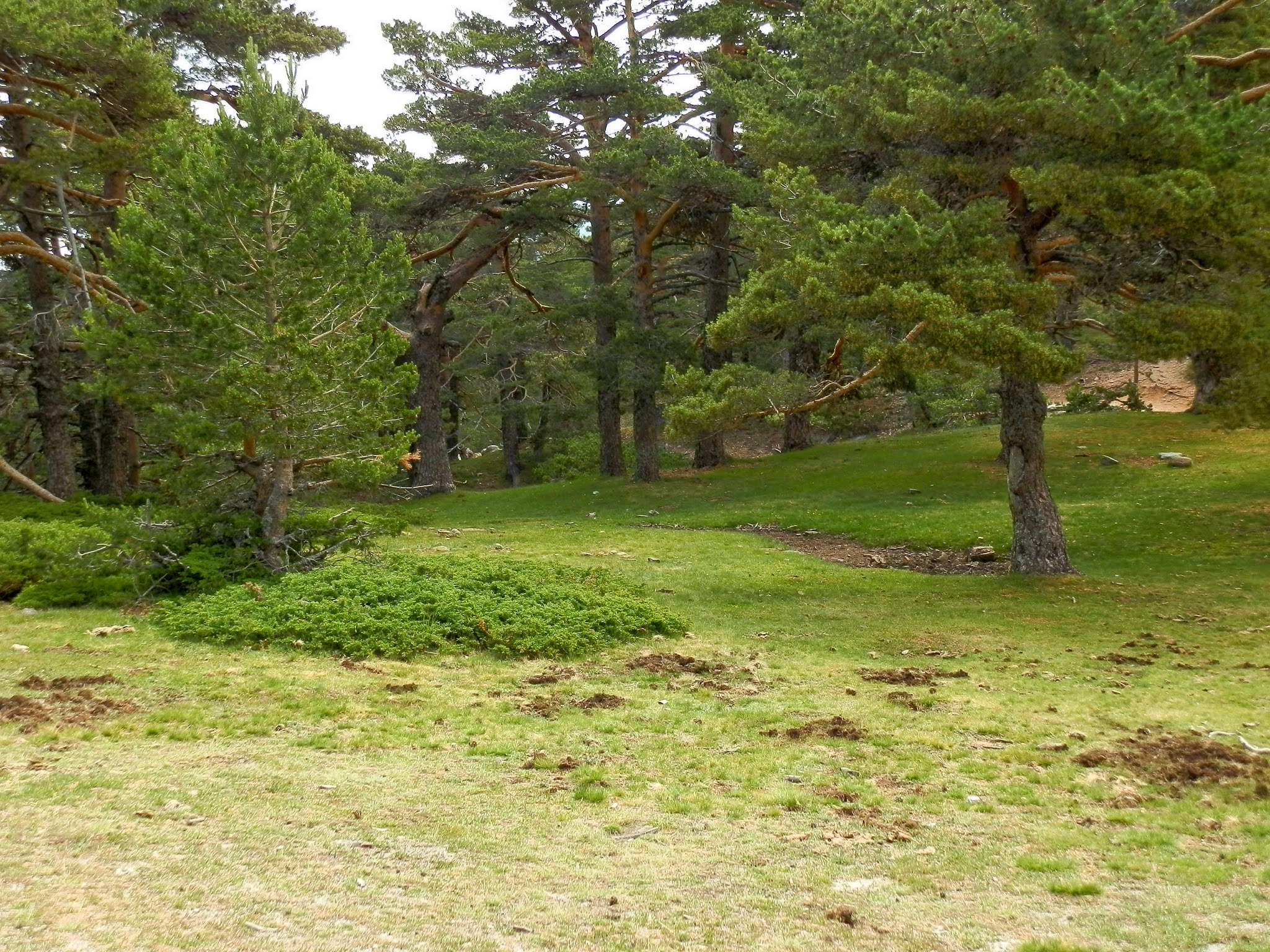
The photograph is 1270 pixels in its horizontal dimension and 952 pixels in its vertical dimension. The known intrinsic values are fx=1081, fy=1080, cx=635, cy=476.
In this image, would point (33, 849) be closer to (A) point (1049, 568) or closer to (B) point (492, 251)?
(A) point (1049, 568)

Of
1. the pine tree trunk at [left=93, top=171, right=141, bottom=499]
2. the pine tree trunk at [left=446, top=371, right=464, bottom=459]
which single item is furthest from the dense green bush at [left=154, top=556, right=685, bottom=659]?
the pine tree trunk at [left=446, top=371, right=464, bottom=459]

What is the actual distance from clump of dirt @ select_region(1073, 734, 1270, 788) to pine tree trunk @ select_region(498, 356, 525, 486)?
25909 millimetres

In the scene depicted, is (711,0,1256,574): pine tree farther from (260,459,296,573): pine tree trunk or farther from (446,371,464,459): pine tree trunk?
(446,371,464,459): pine tree trunk

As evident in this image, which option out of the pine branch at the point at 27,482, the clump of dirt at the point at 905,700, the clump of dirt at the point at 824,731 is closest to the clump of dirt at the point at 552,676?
the clump of dirt at the point at 824,731

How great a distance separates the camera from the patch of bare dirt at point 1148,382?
1367 inches

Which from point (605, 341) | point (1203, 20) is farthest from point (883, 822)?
point (605, 341)

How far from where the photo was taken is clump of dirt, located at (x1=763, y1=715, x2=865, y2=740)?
25.0 feet

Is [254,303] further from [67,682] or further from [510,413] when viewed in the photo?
[510,413]

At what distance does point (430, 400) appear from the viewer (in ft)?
100

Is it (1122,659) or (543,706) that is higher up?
(543,706)

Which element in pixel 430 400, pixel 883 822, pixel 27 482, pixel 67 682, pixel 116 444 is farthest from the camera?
pixel 430 400

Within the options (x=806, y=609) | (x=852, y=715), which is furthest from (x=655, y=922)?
(x=806, y=609)

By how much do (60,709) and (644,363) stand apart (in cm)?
1904

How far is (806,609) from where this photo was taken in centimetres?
1340
